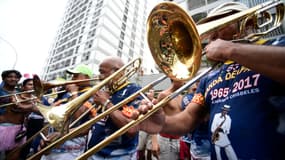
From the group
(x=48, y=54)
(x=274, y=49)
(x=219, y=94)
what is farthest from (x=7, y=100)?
(x=48, y=54)

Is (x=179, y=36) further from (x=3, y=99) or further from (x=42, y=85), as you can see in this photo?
(x=3, y=99)

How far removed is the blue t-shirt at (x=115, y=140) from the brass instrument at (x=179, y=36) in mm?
579

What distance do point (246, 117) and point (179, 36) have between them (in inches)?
28.3

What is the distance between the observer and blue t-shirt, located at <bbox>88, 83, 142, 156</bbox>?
165 centimetres

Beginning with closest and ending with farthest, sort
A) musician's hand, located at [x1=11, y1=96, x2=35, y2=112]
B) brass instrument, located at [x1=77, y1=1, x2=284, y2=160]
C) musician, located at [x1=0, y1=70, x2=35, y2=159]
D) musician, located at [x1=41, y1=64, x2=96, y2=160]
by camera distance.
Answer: brass instrument, located at [x1=77, y1=1, x2=284, y2=160]
musician, located at [x1=41, y1=64, x2=96, y2=160]
musician, located at [x1=0, y1=70, x2=35, y2=159]
musician's hand, located at [x1=11, y1=96, x2=35, y2=112]

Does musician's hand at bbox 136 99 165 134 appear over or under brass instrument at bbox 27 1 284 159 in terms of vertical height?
under

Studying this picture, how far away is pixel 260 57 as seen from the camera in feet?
2.44

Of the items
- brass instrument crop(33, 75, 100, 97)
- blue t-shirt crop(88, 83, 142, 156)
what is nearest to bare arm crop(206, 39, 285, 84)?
blue t-shirt crop(88, 83, 142, 156)

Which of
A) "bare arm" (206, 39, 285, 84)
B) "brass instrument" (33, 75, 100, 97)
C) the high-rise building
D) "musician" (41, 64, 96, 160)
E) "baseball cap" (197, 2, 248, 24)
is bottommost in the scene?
"musician" (41, 64, 96, 160)

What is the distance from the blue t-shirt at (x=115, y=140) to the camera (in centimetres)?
165

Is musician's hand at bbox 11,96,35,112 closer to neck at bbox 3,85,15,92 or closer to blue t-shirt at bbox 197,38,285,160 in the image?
neck at bbox 3,85,15,92

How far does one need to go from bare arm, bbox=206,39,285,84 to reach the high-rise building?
28.0m

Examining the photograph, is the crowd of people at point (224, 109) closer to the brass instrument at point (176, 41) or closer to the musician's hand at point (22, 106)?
the brass instrument at point (176, 41)

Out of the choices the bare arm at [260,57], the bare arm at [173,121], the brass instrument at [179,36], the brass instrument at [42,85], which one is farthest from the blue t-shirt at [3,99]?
the bare arm at [260,57]
